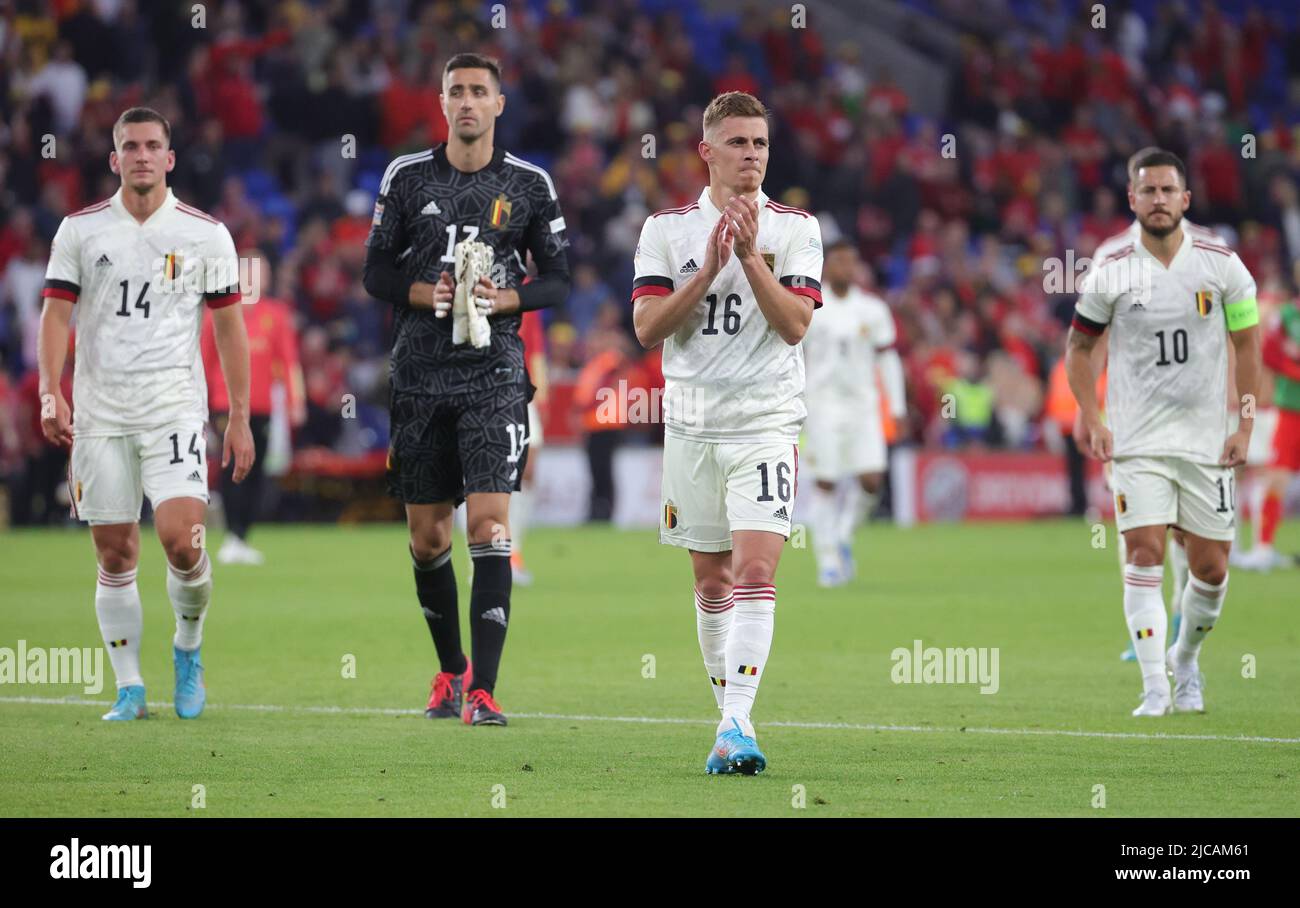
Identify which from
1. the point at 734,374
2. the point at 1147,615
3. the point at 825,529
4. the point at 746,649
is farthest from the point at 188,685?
the point at 825,529

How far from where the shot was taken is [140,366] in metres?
8.93

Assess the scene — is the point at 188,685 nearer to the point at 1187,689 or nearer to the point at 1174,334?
the point at 1187,689

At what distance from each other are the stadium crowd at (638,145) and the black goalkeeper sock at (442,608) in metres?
14.5

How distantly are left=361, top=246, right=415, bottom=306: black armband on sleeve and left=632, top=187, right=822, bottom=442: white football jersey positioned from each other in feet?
5.30

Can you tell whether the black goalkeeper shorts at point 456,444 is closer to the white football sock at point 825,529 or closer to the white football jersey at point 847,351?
the white football sock at point 825,529

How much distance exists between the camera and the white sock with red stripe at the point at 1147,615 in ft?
30.9

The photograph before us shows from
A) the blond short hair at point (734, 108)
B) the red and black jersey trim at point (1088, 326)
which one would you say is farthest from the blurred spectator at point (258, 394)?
the blond short hair at point (734, 108)

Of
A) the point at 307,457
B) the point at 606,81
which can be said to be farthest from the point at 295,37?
the point at 307,457

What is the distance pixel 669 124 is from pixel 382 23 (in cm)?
433

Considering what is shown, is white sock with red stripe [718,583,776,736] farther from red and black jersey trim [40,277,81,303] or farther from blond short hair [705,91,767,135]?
red and black jersey trim [40,277,81,303]

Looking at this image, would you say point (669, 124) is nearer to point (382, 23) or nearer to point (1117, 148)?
point (382, 23)

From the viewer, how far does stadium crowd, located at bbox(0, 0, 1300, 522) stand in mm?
25812

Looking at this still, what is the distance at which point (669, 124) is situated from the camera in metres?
29.7

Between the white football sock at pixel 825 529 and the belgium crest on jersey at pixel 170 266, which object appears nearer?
the belgium crest on jersey at pixel 170 266
